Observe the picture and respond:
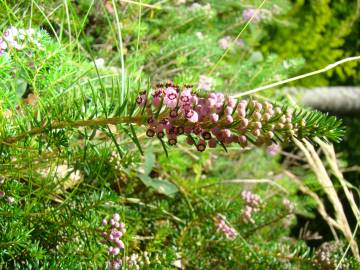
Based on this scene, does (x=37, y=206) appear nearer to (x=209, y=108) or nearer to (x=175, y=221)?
(x=209, y=108)

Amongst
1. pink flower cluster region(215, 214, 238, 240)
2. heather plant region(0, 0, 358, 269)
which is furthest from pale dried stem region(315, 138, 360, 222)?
pink flower cluster region(215, 214, 238, 240)

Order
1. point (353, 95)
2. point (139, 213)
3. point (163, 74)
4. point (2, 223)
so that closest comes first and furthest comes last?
point (2, 223), point (139, 213), point (163, 74), point (353, 95)

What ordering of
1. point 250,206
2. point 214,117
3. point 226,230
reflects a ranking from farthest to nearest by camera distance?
point 250,206 < point 226,230 < point 214,117

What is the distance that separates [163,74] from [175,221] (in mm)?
457

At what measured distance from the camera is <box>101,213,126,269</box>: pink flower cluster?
2.64 feet

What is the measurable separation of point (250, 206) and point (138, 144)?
715mm

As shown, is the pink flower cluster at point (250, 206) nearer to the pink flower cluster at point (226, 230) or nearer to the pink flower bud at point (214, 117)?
the pink flower cluster at point (226, 230)

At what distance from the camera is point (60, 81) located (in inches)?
31.5

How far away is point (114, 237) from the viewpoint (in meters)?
0.81

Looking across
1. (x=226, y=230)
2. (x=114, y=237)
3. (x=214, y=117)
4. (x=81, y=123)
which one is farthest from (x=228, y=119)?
(x=226, y=230)

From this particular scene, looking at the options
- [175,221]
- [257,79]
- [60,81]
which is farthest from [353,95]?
[60,81]

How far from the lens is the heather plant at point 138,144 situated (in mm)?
Result: 603

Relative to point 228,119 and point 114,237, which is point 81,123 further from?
point 114,237

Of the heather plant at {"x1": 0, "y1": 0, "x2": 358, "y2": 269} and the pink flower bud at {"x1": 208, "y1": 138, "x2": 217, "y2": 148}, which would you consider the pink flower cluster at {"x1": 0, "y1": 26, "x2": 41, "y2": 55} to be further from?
the pink flower bud at {"x1": 208, "y1": 138, "x2": 217, "y2": 148}
